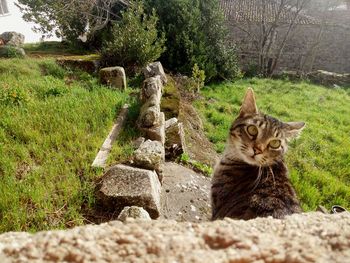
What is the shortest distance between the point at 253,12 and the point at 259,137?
17522 mm

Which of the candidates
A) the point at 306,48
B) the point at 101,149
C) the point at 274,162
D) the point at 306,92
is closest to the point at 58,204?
the point at 101,149

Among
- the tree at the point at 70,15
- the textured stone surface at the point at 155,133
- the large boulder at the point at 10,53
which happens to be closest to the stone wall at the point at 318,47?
the tree at the point at 70,15

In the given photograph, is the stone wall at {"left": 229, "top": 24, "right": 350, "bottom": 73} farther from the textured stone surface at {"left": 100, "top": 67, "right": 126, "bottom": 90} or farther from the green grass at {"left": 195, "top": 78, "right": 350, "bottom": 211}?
the textured stone surface at {"left": 100, "top": 67, "right": 126, "bottom": 90}

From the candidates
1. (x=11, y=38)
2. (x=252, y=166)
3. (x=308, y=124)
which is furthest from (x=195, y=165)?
(x=11, y=38)

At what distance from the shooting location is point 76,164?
410cm

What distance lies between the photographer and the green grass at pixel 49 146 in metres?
3.27

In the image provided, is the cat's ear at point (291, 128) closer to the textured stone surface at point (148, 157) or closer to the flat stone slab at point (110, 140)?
the textured stone surface at point (148, 157)

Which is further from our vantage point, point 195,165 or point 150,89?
point 150,89

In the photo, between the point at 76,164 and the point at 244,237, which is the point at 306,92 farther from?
the point at 244,237

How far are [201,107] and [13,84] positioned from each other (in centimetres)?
451

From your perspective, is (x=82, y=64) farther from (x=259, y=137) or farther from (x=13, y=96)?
(x=259, y=137)

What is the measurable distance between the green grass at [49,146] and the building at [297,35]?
1355 cm

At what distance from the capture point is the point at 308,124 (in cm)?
844

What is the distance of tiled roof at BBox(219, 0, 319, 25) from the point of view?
718 inches
